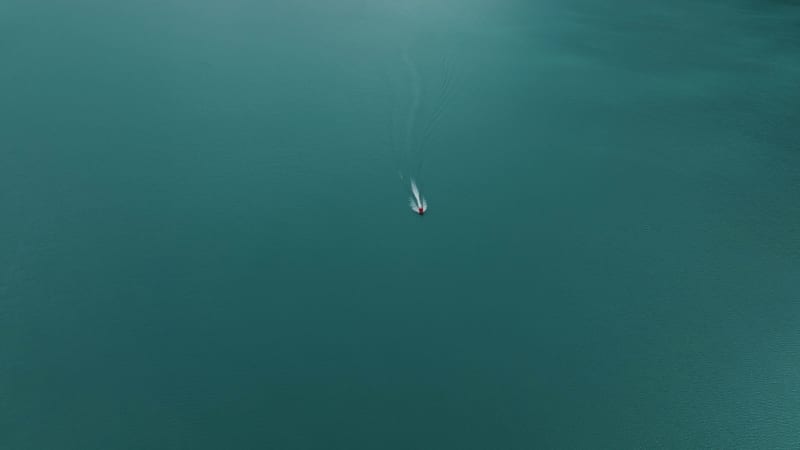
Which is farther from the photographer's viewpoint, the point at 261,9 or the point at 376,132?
the point at 261,9

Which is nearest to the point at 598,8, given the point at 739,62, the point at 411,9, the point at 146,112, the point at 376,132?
the point at 739,62

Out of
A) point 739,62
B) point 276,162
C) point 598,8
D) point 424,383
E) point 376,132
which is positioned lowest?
point 424,383

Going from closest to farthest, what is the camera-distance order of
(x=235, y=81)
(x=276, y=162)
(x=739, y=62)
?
(x=276, y=162) → (x=235, y=81) → (x=739, y=62)

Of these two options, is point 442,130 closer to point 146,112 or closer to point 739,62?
point 146,112

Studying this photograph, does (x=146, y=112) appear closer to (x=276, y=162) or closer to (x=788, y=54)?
(x=276, y=162)

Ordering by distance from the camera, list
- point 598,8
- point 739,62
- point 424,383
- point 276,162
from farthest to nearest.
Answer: point 598,8 → point 739,62 → point 276,162 → point 424,383

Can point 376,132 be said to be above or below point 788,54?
below

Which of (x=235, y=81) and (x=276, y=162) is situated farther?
(x=235, y=81)

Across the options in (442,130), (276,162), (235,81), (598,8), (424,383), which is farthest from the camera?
(598,8)

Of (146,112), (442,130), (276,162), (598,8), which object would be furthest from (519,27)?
(146,112)
